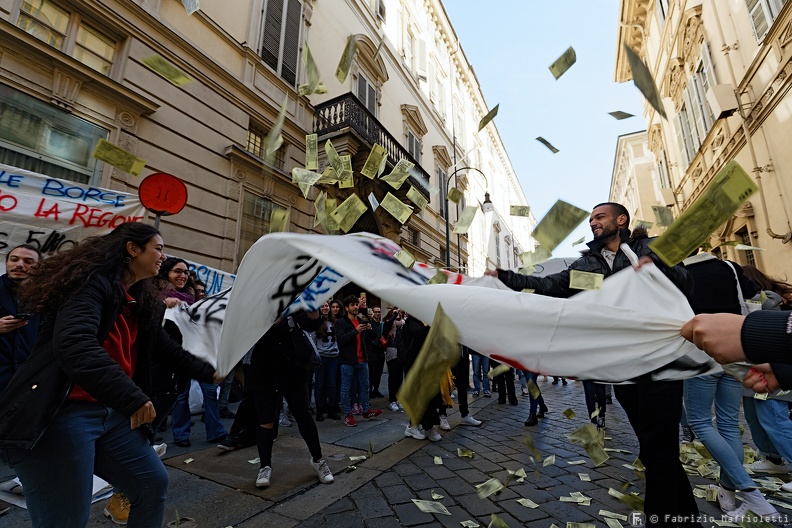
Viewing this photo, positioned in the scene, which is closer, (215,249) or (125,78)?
(125,78)

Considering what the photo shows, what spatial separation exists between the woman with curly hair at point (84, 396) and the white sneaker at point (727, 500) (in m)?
3.52

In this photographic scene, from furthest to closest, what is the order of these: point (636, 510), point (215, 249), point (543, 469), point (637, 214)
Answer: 1. point (637, 214)
2. point (215, 249)
3. point (543, 469)
4. point (636, 510)

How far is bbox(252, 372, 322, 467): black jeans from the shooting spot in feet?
11.3

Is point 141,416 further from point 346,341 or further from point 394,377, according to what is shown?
point 394,377

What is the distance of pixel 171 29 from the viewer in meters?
7.66

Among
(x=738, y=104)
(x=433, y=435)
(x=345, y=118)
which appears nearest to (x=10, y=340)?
(x=433, y=435)

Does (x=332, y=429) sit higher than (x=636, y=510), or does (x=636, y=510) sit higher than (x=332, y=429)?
Answer: (x=636, y=510)

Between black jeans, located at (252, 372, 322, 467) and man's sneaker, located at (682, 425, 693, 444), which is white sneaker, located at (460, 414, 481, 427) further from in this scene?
black jeans, located at (252, 372, 322, 467)

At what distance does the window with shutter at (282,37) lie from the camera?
10.2 m

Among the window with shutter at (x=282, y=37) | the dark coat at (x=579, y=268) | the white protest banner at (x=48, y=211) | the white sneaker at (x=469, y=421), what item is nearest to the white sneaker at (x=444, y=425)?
the white sneaker at (x=469, y=421)

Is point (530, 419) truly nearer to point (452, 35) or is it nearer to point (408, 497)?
point (408, 497)

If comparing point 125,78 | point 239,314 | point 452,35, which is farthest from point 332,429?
point 452,35

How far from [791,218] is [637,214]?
89.1 feet

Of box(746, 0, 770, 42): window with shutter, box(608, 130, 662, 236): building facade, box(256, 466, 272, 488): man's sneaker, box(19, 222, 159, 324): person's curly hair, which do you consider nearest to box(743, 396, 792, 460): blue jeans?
box(256, 466, 272, 488): man's sneaker
